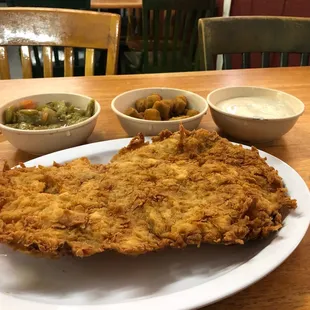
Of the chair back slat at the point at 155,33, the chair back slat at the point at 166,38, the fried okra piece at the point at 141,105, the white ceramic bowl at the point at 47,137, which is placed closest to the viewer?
the white ceramic bowl at the point at 47,137

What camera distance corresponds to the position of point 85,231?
2.56 feet

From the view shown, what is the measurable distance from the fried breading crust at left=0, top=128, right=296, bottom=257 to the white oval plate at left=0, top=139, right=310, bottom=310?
5 centimetres

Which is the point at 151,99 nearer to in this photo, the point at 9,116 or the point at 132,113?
the point at 132,113

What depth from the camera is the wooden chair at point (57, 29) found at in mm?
2023

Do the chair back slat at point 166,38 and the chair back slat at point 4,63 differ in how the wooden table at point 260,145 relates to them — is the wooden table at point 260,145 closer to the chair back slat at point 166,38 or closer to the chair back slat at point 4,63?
the chair back slat at point 4,63

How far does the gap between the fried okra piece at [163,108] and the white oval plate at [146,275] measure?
55cm

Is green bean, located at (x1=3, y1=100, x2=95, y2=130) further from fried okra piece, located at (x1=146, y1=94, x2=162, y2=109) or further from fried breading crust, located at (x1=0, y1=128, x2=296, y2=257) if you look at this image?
fried breading crust, located at (x1=0, y1=128, x2=296, y2=257)

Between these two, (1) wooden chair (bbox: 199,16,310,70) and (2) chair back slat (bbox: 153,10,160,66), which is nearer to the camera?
(1) wooden chair (bbox: 199,16,310,70)

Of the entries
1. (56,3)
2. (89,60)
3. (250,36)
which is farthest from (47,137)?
(56,3)

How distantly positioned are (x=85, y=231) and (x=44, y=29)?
5.07ft

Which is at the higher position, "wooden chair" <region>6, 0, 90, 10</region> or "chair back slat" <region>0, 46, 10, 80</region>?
"wooden chair" <region>6, 0, 90, 10</region>

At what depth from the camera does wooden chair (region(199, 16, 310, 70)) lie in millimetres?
2143

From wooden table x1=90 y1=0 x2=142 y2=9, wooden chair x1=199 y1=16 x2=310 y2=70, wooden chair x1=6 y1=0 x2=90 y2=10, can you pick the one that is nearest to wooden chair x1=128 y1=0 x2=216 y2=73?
wooden table x1=90 y1=0 x2=142 y2=9

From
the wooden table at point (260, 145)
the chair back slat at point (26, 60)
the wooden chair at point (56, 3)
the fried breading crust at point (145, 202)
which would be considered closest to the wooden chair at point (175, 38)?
the wooden chair at point (56, 3)
